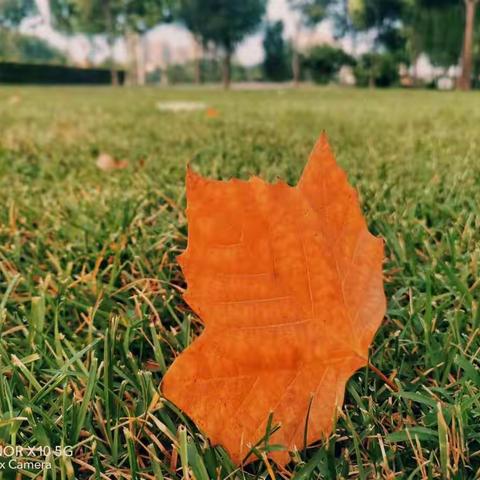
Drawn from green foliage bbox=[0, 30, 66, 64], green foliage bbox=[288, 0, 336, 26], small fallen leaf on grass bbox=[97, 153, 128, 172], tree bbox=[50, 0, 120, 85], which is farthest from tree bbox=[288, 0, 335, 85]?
small fallen leaf on grass bbox=[97, 153, 128, 172]

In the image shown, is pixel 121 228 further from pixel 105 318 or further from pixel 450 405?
pixel 450 405

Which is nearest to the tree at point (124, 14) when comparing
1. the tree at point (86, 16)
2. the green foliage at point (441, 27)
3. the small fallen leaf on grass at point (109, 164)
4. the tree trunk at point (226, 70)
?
the tree at point (86, 16)

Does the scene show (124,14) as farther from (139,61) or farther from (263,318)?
(263,318)

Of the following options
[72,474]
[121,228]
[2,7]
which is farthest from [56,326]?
[2,7]

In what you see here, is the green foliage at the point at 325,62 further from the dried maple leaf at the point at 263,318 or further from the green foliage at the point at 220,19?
the dried maple leaf at the point at 263,318

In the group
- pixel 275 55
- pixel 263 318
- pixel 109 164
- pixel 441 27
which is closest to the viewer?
pixel 263 318

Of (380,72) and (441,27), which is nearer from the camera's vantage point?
(441,27)

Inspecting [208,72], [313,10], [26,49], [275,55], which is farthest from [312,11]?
[26,49]
